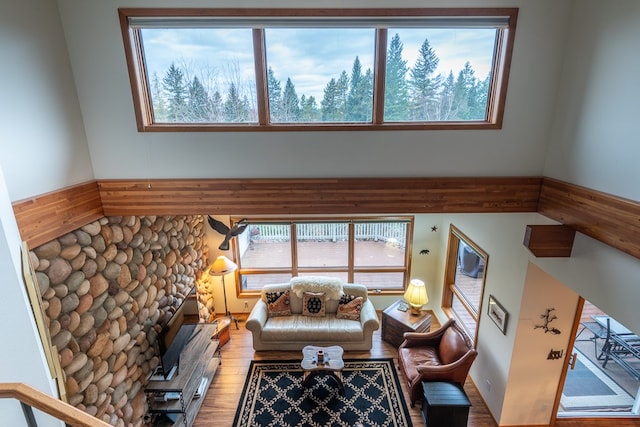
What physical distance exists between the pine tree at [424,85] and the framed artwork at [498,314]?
255 cm

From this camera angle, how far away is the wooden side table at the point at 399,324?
5.43 meters

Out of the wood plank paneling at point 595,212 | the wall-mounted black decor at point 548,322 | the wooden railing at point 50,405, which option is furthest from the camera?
the wall-mounted black decor at point 548,322

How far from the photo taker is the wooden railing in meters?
1.42

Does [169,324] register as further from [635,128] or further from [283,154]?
[635,128]

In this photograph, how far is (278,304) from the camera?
5824mm

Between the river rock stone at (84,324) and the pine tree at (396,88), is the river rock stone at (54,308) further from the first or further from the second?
the pine tree at (396,88)

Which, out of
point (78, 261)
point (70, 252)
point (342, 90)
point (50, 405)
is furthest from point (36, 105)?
point (342, 90)

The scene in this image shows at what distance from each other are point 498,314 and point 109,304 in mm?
4463

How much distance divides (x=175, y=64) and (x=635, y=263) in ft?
13.5

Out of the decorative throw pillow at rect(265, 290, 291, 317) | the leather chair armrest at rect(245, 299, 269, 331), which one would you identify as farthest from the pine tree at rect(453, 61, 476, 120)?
the leather chair armrest at rect(245, 299, 269, 331)

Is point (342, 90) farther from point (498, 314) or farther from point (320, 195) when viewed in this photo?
point (498, 314)

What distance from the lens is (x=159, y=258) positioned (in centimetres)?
424

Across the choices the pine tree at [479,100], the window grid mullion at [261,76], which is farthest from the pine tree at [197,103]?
the pine tree at [479,100]

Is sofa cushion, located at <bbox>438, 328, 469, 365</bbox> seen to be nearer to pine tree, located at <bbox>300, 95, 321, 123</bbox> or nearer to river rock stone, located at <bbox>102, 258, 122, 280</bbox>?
pine tree, located at <bbox>300, 95, 321, 123</bbox>
